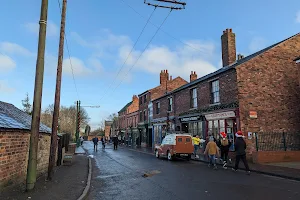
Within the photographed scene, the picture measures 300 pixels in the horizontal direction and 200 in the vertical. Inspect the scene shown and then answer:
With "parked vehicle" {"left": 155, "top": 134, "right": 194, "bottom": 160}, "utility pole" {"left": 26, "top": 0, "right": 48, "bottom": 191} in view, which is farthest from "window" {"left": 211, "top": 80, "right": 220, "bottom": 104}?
"utility pole" {"left": 26, "top": 0, "right": 48, "bottom": 191}

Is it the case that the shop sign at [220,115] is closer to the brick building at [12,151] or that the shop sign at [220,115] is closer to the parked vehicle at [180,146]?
the parked vehicle at [180,146]

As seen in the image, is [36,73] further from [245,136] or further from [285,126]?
[285,126]

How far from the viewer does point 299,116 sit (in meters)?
19.1

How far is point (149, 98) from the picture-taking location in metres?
39.8

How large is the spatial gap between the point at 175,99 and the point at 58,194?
21.5 metres

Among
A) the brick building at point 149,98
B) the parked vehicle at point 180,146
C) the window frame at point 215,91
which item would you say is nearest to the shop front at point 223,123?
the window frame at point 215,91

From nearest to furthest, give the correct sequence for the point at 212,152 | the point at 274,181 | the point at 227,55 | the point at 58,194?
the point at 58,194, the point at 274,181, the point at 212,152, the point at 227,55

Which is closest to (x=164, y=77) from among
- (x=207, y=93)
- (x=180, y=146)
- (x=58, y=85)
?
(x=207, y=93)

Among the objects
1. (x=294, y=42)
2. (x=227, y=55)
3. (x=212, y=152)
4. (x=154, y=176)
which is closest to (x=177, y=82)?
(x=227, y=55)

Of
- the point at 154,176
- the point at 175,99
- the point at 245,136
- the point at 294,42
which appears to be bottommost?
the point at 154,176

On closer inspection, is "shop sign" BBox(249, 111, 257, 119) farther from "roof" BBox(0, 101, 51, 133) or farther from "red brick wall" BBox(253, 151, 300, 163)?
"roof" BBox(0, 101, 51, 133)

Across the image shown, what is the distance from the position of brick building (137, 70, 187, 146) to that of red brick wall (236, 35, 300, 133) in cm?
2072

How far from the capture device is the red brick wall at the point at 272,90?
58.2 feet

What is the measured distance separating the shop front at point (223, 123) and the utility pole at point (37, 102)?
13.5m
